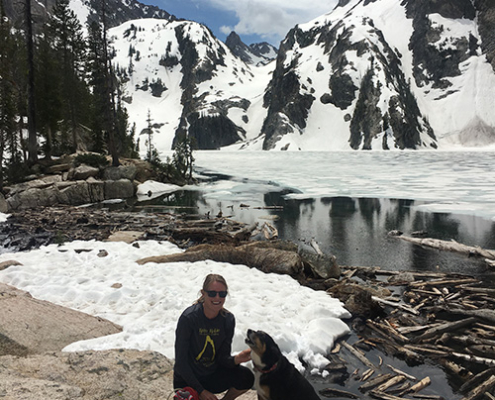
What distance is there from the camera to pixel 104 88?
30.5m

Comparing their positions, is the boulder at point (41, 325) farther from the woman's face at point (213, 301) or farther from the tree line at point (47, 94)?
the tree line at point (47, 94)

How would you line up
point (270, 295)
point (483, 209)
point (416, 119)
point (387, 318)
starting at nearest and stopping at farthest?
point (387, 318) → point (270, 295) → point (483, 209) → point (416, 119)

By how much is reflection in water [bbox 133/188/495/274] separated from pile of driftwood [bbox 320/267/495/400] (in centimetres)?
279

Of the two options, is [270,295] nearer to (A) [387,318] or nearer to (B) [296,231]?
(A) [387,318]

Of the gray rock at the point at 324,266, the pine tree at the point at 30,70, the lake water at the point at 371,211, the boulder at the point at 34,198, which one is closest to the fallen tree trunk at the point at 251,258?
the gray rock at the point at 324,266

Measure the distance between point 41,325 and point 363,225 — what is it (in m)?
15.6

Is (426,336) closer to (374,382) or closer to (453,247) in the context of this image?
(374,382)

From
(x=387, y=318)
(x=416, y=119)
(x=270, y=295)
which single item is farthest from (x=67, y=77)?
(x=416, y=119)

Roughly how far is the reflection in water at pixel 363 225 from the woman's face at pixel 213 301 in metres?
9.07

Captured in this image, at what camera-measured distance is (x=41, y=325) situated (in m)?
5.30

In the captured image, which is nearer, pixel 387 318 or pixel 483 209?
pixel 387 318

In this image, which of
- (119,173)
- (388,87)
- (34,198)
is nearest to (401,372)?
(34,198)

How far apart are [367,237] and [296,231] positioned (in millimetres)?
3280

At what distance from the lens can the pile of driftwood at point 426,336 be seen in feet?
16.8
